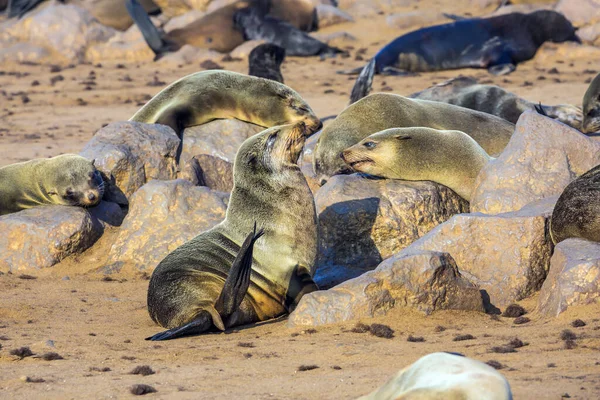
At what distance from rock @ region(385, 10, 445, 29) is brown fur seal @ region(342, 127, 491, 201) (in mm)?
11749

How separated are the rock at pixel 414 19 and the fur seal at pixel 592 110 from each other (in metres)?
9.09

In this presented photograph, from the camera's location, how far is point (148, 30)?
1862 centimetres

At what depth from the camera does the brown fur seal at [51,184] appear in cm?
866

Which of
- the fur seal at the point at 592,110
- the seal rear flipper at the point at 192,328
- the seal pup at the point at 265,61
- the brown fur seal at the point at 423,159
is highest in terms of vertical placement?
the seal pup at the point at 265,61

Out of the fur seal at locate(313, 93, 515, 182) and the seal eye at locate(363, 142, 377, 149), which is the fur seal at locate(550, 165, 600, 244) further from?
the fur seal at locate(313, 93, 515, 182)

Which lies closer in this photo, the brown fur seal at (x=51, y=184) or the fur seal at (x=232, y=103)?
the brown fur seal at (x=51, y=184)

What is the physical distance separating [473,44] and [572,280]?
11633 mm

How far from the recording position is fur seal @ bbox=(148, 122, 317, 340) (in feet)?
19.9

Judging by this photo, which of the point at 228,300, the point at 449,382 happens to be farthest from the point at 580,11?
the point at 449,382

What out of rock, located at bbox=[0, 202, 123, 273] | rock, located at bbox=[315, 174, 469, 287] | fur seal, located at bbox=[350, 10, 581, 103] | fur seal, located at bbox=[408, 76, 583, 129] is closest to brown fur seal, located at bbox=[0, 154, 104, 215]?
rock, located at bbox=[0, 202, 123, 273]

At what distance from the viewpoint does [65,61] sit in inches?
741

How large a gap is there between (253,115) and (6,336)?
4855 millimetres

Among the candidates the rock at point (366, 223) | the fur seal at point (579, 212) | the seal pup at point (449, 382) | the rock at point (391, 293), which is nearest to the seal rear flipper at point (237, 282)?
the rock at point (391, 293)

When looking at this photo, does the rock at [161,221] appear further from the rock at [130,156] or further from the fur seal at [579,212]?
the fur seal at [579,212]
